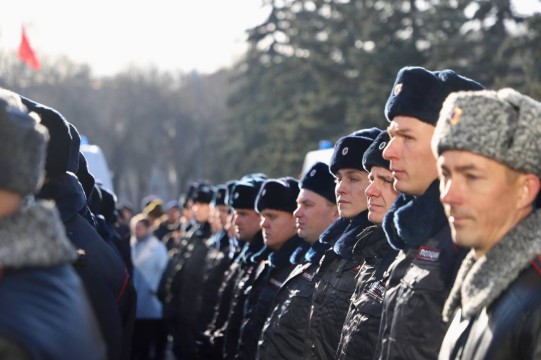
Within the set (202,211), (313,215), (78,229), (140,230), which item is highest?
(78,229)

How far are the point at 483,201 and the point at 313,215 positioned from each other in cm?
343

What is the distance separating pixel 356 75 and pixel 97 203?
2322 cm

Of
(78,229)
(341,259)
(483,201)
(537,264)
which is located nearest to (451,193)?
(483,201)

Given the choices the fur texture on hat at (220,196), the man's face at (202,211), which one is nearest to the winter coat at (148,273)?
the man's face at (202,211)

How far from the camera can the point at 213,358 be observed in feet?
29.5

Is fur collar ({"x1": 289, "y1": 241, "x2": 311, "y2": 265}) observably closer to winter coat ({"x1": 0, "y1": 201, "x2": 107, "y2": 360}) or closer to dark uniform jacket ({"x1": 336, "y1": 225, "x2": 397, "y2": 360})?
dark uniform jacket ({"x1": 336, "y1": 225, "x2": 397, "y2": 360})

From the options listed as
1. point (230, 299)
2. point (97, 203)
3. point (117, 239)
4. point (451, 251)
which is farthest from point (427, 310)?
point (117, 239)

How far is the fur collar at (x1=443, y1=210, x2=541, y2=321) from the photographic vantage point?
2.96 m

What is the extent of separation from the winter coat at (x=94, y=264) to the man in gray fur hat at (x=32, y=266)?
1267 millimetres

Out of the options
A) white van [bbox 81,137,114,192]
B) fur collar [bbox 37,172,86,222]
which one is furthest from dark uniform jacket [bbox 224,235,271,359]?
white van [bbox 81,137,114,192]

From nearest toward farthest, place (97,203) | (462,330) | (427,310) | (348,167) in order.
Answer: (462,330), (427,310), (348,167), (97,203)

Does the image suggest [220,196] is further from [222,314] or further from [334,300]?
[334,300]

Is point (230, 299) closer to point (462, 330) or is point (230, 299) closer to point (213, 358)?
point (213, 358)

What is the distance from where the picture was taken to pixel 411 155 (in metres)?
4.23
